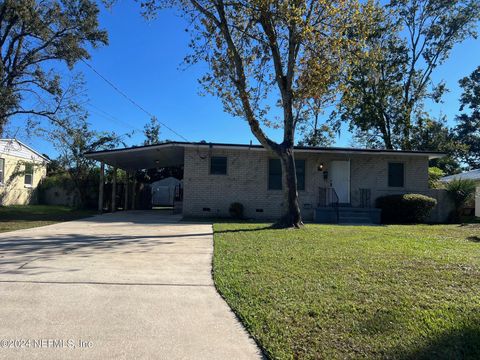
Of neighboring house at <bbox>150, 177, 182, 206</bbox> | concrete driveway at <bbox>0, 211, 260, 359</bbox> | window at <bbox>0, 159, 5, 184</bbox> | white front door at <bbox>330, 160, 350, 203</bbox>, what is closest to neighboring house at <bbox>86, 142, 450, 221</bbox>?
white front door at <bbox>330, 160, 350, 203</bbox>

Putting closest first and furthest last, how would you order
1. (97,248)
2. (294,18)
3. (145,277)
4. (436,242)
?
(145,277)
(97,248)
(436,242)
(294,18)

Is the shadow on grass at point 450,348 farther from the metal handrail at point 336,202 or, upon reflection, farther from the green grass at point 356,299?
the metal handrail at point 336,202

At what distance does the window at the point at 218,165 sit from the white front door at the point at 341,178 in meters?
5.03

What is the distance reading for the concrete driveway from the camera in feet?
12.4

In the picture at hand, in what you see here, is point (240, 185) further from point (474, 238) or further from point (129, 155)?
point (474, 238)

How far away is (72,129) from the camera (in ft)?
67.5

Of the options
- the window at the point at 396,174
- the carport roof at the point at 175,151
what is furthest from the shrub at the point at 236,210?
the window at the point at 396,174

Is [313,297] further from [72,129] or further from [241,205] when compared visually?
[72,129]

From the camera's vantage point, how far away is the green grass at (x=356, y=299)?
12.4 ft

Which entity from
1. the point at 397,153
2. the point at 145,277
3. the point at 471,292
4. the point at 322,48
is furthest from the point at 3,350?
the point at 397,153

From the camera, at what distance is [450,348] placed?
3.67 meters

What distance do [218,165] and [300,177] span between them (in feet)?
12.6

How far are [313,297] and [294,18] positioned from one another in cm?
921

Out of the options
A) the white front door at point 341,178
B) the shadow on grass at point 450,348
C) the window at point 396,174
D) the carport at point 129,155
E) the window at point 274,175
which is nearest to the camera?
the shadow on grass at point 450,348
